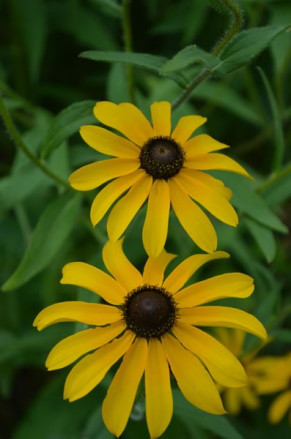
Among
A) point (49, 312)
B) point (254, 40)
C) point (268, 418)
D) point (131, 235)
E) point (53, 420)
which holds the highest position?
point (254, 40)

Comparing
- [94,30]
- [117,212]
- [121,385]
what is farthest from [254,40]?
[94,30]

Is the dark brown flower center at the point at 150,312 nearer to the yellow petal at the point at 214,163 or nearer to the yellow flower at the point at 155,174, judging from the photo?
the yellow flower at the point at 155,174

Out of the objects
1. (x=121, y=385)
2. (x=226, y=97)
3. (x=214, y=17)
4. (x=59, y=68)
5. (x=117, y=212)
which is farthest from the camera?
(x=59, y=68)

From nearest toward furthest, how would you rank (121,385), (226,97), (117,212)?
(121,385), (117,212), (226,97)

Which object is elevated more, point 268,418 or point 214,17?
point 214,17

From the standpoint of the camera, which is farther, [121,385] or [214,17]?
[214,17]

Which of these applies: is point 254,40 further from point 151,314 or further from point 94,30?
point 94,30

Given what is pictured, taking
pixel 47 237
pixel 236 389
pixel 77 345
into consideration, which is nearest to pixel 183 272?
pixel 77 345
